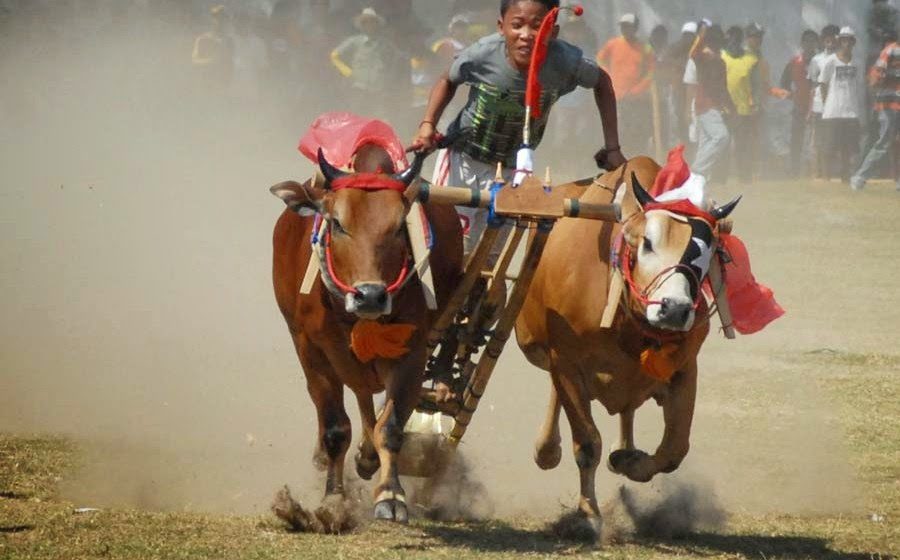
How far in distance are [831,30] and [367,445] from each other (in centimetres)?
1770

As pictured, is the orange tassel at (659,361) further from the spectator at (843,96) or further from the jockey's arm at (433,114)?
the spectator at (843,96)

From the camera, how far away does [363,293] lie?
7152mm

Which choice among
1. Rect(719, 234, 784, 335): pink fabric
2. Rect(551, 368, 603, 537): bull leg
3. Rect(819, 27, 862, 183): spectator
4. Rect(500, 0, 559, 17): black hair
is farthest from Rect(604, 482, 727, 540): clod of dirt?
Rect(819, 27, 862, 183): spectator

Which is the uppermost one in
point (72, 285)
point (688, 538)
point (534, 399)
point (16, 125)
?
point (16, 125)

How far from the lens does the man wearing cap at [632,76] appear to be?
23.4 meters

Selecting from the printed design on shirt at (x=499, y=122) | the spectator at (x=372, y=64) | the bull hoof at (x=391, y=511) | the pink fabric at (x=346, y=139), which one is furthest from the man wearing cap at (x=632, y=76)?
the bull hoof at (x=391, y=511)

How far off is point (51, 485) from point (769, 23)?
18.1 meters

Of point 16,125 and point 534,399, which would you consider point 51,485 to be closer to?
point 534,399

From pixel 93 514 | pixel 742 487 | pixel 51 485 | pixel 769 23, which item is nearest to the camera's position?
pixel 93 514

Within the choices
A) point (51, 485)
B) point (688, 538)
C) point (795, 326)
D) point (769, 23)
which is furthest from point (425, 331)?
point (769, 23)

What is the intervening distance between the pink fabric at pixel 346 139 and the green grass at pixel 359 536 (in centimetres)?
169

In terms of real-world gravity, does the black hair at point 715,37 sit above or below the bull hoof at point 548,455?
above

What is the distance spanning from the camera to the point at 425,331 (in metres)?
7.79

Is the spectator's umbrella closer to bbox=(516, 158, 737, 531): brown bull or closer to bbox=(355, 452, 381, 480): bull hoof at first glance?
bbox=(516, 158, 737, 531): brown bull
